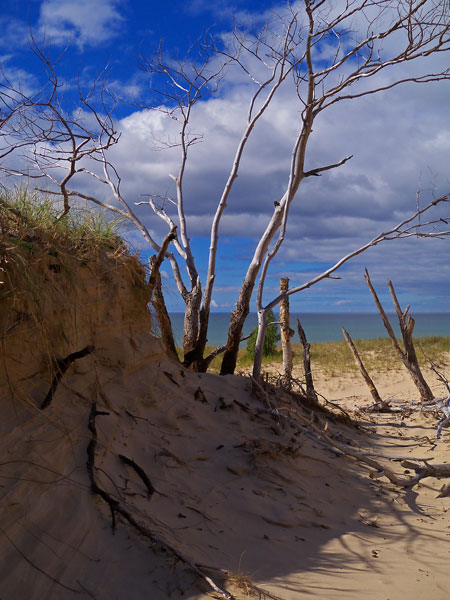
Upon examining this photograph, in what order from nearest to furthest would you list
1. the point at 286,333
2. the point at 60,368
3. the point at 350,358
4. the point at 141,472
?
the point at 141,472 < the point at 60,368 < the point at 286,333 < the point at 350,358

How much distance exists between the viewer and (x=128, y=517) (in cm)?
350

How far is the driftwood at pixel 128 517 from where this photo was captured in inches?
124

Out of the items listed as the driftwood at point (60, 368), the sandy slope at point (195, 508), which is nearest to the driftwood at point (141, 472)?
the sandy slope at point (195, 508)

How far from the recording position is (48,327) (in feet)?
13.9

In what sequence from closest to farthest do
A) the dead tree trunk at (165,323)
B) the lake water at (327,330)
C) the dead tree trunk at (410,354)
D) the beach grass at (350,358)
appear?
the dead tree trunk at (165,323) → the dead tree trunk at (410,354) → the beach grass at (350,358) → the lake water at (327,330)

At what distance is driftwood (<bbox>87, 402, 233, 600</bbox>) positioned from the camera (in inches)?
124

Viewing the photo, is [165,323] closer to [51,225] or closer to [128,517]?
[51,225]

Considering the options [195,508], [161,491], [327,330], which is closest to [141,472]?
[161,491]

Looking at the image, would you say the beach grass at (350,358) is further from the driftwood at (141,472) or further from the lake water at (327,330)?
the driftwood at (141,472)

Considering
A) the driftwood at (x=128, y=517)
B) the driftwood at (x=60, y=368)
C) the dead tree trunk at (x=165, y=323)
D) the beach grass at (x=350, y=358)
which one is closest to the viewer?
the driftwood at (x=128, y=517)

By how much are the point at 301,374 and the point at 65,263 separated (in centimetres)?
Result: 1302

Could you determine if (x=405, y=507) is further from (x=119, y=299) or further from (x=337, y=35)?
(x=337, y=35)

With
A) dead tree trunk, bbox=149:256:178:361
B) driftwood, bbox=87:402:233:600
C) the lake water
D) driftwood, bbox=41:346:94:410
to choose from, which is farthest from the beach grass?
driftwood, bbox=87:402:233:600

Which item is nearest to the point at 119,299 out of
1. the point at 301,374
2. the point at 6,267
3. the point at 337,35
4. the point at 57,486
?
the point at 6,267
